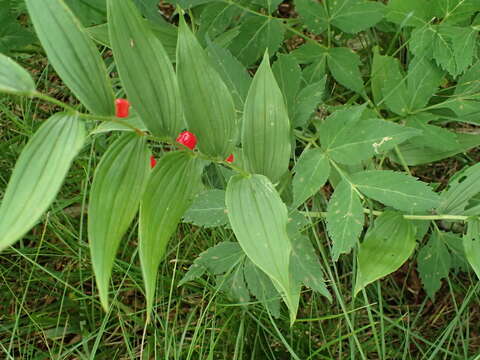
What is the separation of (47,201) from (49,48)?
Result: 19 cm

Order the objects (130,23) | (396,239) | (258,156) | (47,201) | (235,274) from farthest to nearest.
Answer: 1. (235,274)
2. (396,239)
3. (258,156)
4. (130,23)
5. (47,201)

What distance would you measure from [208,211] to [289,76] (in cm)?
37

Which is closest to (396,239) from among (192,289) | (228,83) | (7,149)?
(228,83)

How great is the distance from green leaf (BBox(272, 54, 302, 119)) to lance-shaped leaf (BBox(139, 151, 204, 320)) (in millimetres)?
517

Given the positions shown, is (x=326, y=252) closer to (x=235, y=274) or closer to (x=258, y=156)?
(x=235, y=274)

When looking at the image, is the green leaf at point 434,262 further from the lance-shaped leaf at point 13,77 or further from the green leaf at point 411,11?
the lance-shaped leaf at point 13,77

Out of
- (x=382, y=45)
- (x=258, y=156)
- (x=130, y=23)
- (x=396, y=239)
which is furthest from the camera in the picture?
(x=382, y=45)

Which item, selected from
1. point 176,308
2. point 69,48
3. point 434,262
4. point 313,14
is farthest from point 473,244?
point 69,48

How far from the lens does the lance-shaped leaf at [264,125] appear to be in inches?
39.1

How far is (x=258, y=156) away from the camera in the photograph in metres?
1.02

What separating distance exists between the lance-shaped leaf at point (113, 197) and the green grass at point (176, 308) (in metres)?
0.79

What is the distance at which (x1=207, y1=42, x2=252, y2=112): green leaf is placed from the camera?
4.19 feet

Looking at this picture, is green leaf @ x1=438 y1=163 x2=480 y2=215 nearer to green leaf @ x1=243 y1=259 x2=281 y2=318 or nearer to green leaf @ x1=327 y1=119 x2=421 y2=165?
green leaf @ x1=327 y1=119 x2=421 y2=165

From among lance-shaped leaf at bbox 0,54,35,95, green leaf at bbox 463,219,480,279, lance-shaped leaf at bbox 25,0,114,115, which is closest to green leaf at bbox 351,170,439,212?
green leaf at bbox 463,219,480,279
